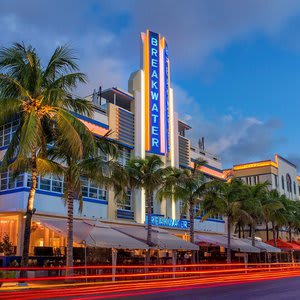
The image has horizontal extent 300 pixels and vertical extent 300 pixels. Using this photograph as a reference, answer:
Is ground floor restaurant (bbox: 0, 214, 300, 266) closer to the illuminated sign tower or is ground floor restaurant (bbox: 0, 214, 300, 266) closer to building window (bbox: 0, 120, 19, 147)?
building window (bbox: 0, 120, 19, 147)

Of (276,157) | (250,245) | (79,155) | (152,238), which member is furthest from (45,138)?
(276,157)

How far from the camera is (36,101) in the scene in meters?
19.5

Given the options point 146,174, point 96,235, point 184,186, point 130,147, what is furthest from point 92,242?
point 130,147

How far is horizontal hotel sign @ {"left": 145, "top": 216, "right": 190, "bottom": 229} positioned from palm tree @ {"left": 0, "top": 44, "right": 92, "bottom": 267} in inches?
702

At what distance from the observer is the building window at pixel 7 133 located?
30.8 metres

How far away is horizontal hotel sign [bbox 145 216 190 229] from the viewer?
37200mm

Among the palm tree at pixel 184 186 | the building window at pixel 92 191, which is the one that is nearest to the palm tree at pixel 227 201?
the palm tree at pixel 184 186

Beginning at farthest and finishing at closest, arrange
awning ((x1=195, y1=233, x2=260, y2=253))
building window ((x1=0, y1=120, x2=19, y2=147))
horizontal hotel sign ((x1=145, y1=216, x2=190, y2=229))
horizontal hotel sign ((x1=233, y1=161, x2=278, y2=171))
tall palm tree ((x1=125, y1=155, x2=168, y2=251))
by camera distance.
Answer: horizontal hotel sign ((x1=233, y1=161, x2=278, y2=171)), horizontal hotel sign ((x1=145, y1=216, x2=190, y2=229)), awning ((x1=195, y1=233, x2=260, y2=253)), building window ((x1=0, y1=120, x2=19, y2=147)), tall palm tree ((x1=125, y1=155, x2=168, y2=251))

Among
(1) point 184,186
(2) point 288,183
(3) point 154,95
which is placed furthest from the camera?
(2) point 288,183

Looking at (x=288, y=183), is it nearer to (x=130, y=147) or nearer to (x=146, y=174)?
(x=130, y=147)

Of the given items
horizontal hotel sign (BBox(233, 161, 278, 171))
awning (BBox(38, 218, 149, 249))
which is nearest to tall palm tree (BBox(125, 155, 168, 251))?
awning (BBox(38, 218, 149, 249))

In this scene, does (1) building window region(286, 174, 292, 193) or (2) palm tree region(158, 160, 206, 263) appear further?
(1) building window region(286, 174, 292, 193)

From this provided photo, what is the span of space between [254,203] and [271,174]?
27907 mm

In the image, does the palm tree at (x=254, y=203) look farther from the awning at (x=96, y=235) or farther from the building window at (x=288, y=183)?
the building window at (x=288, y=183)
